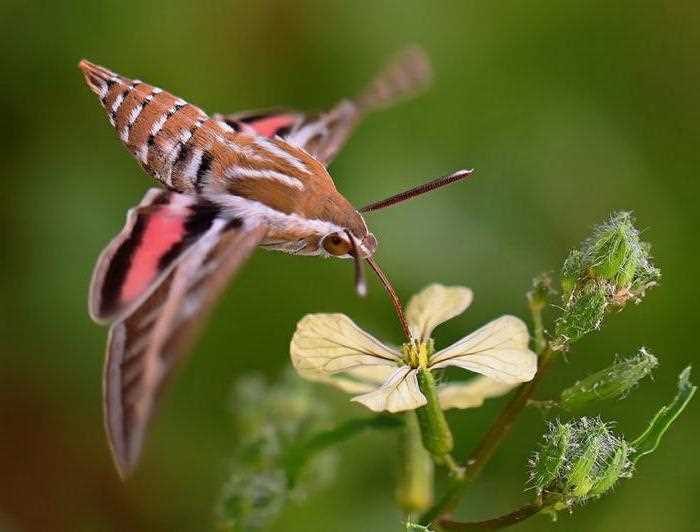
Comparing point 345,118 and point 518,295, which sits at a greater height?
point 345,118

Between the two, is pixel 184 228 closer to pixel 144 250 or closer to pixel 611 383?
pixel 144 250

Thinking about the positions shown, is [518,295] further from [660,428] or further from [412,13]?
[660,428]

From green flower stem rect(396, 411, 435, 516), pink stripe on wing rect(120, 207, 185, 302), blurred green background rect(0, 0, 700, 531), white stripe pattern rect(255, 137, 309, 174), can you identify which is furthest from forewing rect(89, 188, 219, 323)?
blurred green background rect(0, 0, 700, 531)

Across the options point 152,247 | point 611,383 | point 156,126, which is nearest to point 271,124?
point 156,126

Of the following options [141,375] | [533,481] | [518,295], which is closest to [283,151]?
[141,375]

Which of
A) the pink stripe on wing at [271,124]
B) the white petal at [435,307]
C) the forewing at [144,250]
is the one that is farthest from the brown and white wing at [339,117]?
the forewing at [144,250]
